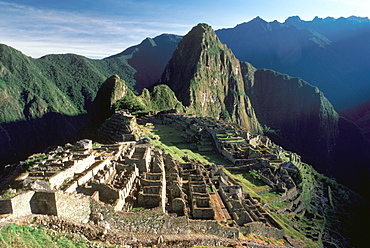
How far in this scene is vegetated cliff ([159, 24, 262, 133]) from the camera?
166 meters

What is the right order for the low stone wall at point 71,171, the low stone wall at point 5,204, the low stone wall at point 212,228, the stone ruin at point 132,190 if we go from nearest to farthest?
the low stone wall at point 5,204
the stone ruin at point 132,190
the low stone wall at point 71,171
the low stone wall at point 212,228

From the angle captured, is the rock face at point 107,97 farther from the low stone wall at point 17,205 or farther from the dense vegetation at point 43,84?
the low stone wall at point 17,205

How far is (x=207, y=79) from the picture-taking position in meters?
178

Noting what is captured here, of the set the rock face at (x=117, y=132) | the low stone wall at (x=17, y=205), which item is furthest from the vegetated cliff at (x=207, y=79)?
the low stone wall at (x=17, y=205)

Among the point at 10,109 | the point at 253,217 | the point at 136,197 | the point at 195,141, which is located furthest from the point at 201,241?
the point at 10,109

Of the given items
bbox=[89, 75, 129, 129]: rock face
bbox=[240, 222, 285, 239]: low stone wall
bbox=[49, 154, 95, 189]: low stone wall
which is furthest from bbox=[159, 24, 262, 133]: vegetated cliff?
bbox=[49, 154, 95, 189]: low stone wall

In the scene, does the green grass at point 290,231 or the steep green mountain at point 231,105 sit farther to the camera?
the steep green mountain at point 231,105

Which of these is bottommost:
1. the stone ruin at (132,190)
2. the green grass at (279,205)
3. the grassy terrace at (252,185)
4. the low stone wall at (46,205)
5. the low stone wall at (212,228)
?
the green grass at (279,205)

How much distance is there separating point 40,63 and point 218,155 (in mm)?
160501

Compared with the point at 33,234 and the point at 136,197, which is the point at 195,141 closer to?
the point at 136,197

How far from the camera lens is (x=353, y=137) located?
553ft

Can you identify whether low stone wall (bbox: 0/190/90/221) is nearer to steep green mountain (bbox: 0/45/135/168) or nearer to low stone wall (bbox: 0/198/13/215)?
low stone wall (bbox: 0/198/13/215)

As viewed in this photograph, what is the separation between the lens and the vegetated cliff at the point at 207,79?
166 metres

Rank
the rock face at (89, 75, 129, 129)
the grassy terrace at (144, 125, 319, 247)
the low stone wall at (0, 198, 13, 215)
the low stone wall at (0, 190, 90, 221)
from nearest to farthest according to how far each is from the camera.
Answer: the low stone wall at (0, 198, 13, 215), the low stone wall at (0, 190, 90, 221), the grassy terrace at (144, 125, 319, 247), the rock face at (89, 75, 129, 129)
